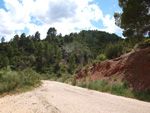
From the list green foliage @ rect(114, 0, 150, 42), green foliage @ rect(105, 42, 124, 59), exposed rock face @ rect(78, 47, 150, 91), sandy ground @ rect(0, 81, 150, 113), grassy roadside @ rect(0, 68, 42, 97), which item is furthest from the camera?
green foliage @ rect(105, 42, 124, 59)

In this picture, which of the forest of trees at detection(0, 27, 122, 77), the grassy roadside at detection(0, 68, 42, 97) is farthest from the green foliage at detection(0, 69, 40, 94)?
the forest of trees at detection(0, 27, 122, 77)

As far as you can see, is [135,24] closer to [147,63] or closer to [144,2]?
[144,2]

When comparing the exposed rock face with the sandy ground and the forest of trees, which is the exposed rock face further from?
the forest of trees

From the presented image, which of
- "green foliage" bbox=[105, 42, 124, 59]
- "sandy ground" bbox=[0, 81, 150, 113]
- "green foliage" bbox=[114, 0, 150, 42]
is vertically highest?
"green foliage" bbox=[114, 0, 150, 42]

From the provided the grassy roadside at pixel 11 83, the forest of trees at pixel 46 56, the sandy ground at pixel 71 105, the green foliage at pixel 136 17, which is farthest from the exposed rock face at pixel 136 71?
the forest of trees at pixel 46 56

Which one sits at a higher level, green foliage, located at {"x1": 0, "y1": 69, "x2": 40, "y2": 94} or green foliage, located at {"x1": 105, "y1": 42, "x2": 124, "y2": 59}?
green foliage, located at {"x1": 105, "y1": 42, "x2": 124, "y2": 59}

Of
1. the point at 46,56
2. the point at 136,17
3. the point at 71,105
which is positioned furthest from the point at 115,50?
the point at 46,56

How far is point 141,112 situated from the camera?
475 cm

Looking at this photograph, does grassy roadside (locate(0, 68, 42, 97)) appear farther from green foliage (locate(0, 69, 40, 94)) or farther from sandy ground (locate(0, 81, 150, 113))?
sandy ground (locate(0, 81, 150, 113))

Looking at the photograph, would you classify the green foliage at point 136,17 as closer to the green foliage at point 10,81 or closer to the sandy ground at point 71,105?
the sandy ground at point 71,105

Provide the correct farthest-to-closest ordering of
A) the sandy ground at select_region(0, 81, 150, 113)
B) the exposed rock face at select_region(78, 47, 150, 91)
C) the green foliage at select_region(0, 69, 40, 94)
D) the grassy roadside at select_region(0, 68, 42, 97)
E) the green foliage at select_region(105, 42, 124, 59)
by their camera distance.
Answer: the green foliage at select_region(105, 42, 124, 59), the green foliage at select_region(0, 69, 40, 94), the grassy roadside at select_region(0, 68, 42, 97), the exposed rock face at select_region(78, 47, 150, 91), the sandy ground at select_region(0, 81, 150, 113)

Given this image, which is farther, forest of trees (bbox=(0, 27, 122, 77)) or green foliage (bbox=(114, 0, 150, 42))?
forest of trees (bbox=(0, 27, 122, 77))

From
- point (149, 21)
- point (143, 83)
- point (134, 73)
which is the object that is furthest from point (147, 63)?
point (149, 21)

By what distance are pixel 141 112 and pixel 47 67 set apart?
76484 mm
